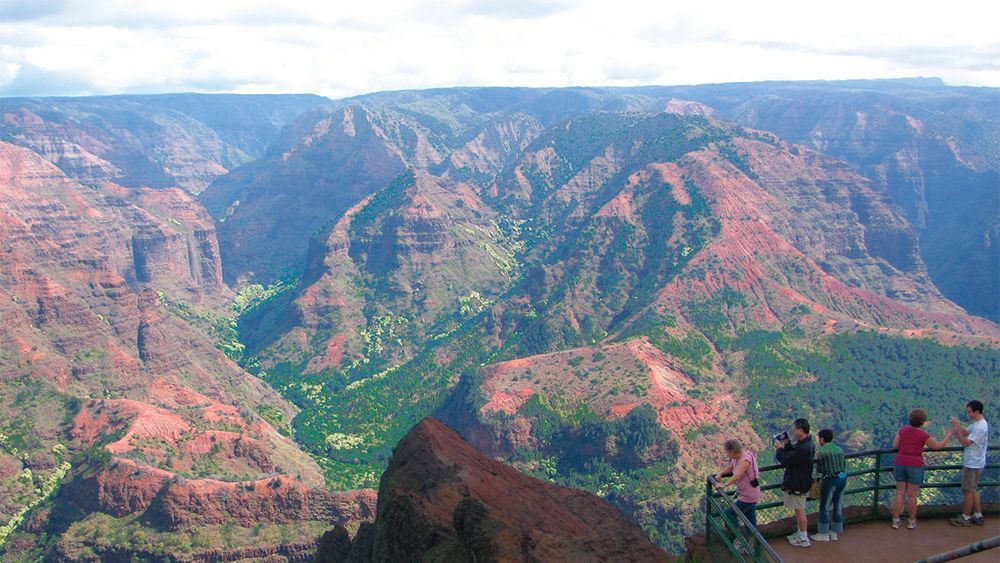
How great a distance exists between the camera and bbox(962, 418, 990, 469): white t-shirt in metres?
24.1

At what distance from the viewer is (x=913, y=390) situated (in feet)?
408

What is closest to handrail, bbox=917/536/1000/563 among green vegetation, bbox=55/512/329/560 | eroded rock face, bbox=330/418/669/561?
eroded rock face, bbox=330/418/669/561

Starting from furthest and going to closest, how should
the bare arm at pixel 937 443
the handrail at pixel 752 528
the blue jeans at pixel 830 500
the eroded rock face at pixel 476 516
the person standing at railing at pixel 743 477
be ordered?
the eroded rock face at pixel 476 516
the bare arm at pixel 937 443
the blue jeans at pixel 830 500
the person standing at railing at pixel 743 477
the handrail at pixel 752 528

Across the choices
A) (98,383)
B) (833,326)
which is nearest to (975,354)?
(833,326)

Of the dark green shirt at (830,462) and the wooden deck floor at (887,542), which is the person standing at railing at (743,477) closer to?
the wooden deck floor at (887,542)

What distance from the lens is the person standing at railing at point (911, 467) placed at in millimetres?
24062

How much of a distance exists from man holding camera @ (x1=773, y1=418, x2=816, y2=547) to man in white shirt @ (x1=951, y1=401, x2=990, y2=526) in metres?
4.87

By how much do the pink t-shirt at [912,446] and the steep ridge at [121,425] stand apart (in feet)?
263

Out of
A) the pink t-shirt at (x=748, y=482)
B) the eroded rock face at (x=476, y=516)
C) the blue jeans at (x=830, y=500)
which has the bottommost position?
the eroded rock face at (x=476, y=516)

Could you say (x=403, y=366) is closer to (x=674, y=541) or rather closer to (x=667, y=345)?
(x=667, y=345)

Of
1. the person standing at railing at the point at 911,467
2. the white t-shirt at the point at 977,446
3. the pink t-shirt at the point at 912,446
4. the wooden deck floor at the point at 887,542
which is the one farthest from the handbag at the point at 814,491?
the white t-shirt at the point at 977,446

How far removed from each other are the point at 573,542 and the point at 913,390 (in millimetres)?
110120

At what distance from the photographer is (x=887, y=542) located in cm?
2362

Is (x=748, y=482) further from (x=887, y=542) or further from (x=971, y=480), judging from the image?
(x=971, y=480)
